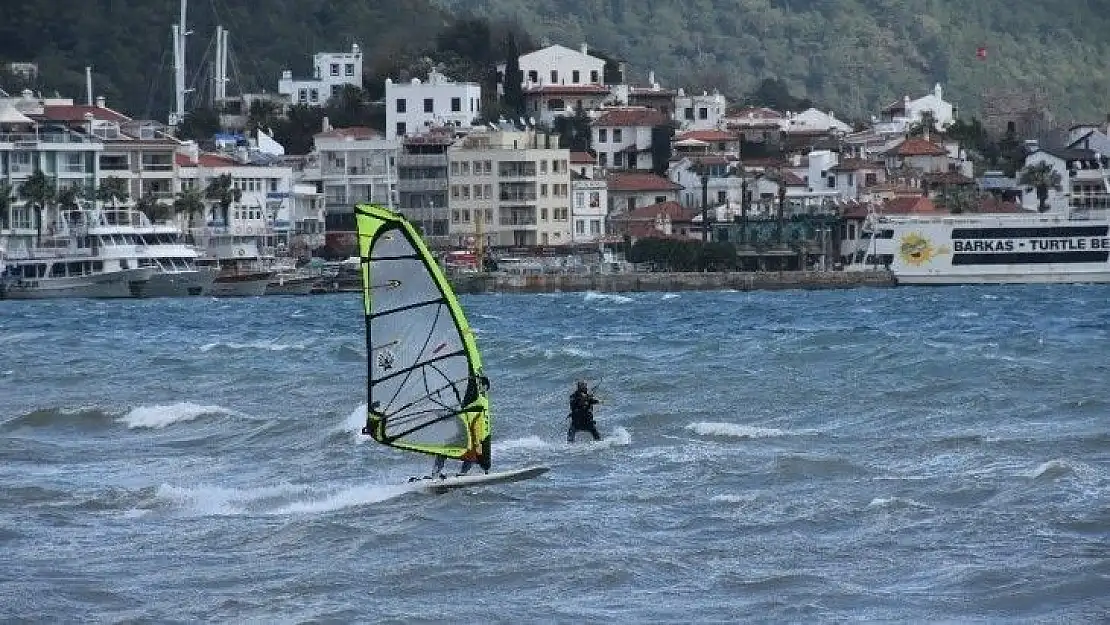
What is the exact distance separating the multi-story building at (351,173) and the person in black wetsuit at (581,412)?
290 feet

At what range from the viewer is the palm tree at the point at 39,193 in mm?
111125

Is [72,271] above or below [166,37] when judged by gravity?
below

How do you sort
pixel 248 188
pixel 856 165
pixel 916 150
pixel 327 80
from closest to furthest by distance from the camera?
1. pixel 248 188
2. pixel 856 165
3. pixel 916 150
4. pixel 327 80

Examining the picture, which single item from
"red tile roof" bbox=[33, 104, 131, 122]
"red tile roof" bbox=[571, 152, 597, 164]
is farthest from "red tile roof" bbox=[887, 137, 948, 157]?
"red tile roof" bbox=[33, 104, 131, 122]

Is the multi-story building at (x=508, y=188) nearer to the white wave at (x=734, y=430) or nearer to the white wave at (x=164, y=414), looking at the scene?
the white wave at (x=164, y=414)

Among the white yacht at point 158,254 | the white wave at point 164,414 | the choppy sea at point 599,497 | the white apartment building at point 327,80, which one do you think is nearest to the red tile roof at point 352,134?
the white apartment building at point 327,80

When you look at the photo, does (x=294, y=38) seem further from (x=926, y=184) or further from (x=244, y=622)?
(x=244, y=622)

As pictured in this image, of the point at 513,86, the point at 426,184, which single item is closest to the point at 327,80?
the point at 513,86

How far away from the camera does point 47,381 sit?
50594 millimetres

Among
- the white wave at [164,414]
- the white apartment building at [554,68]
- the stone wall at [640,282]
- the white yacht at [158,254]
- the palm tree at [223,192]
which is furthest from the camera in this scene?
the white apartment building at [554,68]

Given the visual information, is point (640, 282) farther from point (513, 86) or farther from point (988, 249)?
point (513, 86)

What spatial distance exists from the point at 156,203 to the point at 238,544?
90.1m

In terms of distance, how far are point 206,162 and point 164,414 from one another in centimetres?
8304

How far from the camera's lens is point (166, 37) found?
17638 cm
